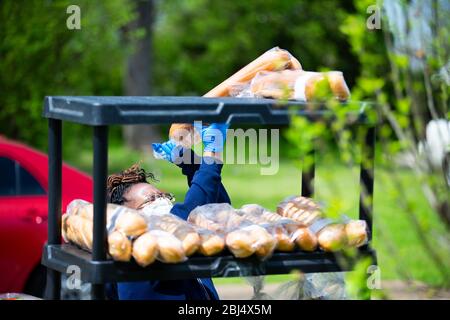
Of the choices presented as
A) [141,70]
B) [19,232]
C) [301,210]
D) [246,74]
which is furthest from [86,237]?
[141,70]

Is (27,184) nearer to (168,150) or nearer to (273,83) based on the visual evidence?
(168,150)

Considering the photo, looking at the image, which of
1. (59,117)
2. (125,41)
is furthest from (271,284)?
(125,41)

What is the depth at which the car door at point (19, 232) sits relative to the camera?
241 inches

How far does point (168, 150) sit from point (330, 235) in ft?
2.55

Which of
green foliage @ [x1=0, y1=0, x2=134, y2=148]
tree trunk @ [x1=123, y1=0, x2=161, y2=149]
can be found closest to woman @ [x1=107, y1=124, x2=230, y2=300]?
green foliage @ [x1=0, y1=0, x2=134, y2=148]

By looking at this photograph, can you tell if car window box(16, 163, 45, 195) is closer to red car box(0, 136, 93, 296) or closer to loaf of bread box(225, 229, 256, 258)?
red car box(0, 136, 93, 296)

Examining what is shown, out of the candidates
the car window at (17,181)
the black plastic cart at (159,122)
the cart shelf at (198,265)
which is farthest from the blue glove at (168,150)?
the car window at (17,181)

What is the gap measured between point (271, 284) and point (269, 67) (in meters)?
4.91

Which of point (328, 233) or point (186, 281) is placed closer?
point (328, 233)

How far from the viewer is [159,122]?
2648 mm

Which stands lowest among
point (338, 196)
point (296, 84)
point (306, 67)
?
point (338, 196)

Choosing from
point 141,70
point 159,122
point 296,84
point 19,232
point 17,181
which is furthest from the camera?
point 141,70
